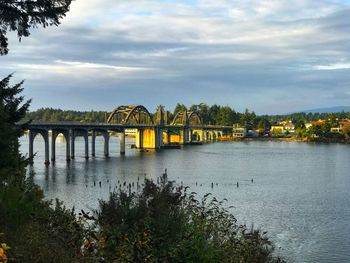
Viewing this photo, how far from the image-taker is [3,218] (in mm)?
9422

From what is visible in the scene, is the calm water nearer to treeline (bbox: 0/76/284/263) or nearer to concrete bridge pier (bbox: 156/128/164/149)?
treeline (bbox: 0/76/284/263)

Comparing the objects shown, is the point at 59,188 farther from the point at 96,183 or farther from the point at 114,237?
the point at 114,237

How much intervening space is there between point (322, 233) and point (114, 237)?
28804mm

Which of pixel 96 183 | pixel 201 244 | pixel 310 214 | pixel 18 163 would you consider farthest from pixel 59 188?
pixel 201 244

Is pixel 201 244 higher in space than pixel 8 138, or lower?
lower

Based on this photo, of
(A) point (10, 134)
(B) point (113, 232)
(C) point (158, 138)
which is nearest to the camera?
(B) point (113, 232)

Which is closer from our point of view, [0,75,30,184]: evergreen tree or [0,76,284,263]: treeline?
[0,76,284,263]: treeline

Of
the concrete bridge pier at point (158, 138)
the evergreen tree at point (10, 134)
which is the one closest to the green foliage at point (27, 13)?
the evergreen tree at point (10, 134)

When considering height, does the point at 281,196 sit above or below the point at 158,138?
below

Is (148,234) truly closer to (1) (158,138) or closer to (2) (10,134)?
(2) (10,134)

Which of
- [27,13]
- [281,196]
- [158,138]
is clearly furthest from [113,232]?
[158,138]

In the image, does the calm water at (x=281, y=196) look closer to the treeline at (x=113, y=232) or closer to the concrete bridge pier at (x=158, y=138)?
the treeline at (x=113, y=232)

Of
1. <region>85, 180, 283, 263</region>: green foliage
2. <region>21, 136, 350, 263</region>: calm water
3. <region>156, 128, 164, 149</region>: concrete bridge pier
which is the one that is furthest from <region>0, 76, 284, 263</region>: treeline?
<region>156, 128, 164, 149</region>: concrete bridge pier

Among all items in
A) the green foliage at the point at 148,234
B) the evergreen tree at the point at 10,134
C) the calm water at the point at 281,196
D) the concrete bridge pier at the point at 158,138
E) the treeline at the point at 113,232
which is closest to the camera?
the treeline at the point at 113,232
